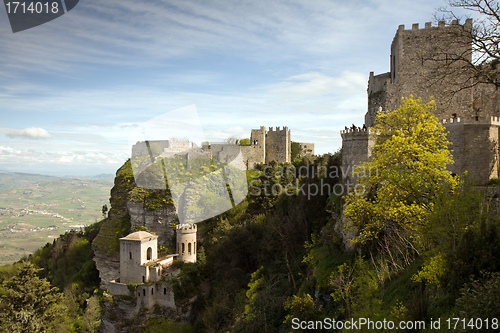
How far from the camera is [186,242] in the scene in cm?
2984

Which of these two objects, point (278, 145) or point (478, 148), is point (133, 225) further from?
point (478, 148)

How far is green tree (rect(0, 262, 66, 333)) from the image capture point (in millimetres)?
25234

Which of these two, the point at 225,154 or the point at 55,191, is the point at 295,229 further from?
the point at 55,191

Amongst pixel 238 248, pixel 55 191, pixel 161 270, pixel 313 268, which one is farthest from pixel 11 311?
pixel 55 191

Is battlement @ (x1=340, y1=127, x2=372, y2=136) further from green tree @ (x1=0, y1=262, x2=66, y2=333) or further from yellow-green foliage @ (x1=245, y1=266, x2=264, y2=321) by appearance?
green tree @ (x1=0, y1=262, x2=66, y2=333)

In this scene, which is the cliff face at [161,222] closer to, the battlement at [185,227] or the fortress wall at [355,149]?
the battlement at [185,227]

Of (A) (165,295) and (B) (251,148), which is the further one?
(B) (251,148)

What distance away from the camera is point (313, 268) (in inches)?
720

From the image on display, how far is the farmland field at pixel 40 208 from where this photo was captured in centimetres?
7562

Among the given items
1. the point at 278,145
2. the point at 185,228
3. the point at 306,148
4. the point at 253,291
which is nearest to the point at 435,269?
the point at 253,291

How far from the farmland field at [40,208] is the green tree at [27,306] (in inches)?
1475

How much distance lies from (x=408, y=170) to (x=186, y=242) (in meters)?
24.0

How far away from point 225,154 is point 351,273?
26425 mm

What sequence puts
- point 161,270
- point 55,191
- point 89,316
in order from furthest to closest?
1. point 55,191
2. point 89,316
3. point 161,270
